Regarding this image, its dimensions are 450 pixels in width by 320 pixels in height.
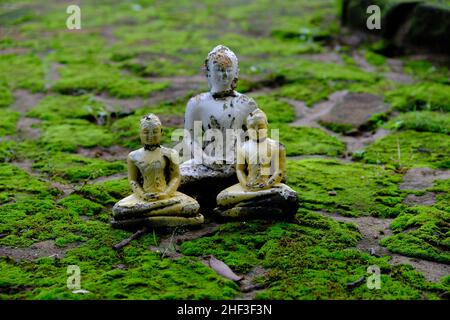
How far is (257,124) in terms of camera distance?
5.50 m

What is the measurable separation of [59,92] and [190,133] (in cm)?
427

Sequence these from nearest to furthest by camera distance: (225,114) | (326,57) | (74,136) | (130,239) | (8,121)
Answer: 1. (130,239)
2. (225,114)
3. (74,136)
4. (8,121)
5. (326,57)

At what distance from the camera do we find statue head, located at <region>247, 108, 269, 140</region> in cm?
549

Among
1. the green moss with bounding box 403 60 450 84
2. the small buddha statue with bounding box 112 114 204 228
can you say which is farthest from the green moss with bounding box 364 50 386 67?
the small buddha statue with bounding box 112 114 204 228

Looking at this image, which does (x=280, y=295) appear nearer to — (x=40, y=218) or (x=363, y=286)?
(x=363, y=286)

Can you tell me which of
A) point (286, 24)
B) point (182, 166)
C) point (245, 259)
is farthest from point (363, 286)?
point (286, 24)

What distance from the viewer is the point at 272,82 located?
388 inches

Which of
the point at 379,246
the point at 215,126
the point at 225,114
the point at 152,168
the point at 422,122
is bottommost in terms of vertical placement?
the point at 379,246

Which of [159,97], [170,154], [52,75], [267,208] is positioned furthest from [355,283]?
[52,75]

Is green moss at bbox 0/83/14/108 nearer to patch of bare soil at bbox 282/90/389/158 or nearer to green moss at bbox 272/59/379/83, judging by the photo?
patch of bare soil at bbox 282/90/389/158

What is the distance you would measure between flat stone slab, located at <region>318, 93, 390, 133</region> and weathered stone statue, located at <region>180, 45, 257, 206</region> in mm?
2534

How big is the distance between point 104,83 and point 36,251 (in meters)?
5.14

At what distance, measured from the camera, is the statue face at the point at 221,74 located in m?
5.80

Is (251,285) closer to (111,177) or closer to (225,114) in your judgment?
(225,114)
